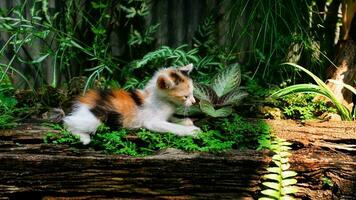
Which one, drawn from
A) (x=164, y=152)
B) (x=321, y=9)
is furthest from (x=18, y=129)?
(x=321, y=9)

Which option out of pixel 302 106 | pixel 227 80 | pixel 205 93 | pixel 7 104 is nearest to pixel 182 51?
pixel 227 80

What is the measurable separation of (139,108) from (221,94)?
776 mm

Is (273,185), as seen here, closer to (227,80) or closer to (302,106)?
(227,80)

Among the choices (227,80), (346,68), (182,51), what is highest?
(182,51)

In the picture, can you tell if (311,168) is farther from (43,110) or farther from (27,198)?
(43,110)

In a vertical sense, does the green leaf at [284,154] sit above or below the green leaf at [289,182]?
above

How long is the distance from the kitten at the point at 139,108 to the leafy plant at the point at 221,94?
0.25 m

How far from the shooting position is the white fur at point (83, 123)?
129 inches

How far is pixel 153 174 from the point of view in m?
3.08

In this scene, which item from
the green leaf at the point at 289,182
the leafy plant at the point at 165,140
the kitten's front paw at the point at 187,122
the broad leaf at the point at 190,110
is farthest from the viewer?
the broad leaf at the point at 190,110

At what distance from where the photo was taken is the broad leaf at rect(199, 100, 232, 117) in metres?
3.57

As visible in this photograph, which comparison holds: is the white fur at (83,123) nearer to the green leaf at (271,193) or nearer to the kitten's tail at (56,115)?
the kitten's tail at (56,115)

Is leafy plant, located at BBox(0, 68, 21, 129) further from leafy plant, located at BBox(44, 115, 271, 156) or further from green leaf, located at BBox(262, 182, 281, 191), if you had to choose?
green leaf, located at BBox(262, 182, 281, 191)

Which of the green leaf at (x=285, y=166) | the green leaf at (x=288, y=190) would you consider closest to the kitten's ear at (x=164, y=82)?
the green leaf at (x=285, y=166)
